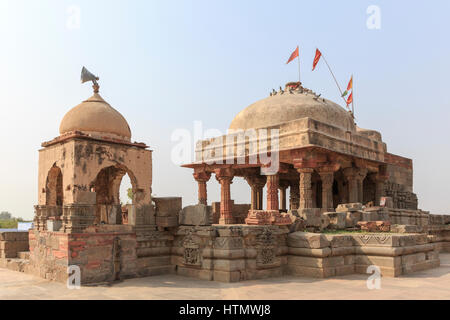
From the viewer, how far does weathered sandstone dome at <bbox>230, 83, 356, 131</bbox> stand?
52.7 feet

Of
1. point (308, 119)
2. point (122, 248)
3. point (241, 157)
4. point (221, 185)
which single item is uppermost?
point (308, 119)

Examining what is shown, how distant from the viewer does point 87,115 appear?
9.36 meters

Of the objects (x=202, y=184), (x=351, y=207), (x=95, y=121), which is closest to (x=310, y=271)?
(x=351, y=207)

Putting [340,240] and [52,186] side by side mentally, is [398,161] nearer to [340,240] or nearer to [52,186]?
[340,240]

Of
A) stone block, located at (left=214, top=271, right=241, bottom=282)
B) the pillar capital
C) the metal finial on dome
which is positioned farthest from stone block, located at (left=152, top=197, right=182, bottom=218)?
the pillar capital

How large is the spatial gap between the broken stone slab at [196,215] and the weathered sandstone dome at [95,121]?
2.51 m

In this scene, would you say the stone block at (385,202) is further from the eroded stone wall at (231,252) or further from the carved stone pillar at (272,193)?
the eroded stone wall at (231,252)

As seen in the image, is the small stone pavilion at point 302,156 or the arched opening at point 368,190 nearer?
the small stone pavilion at point 302,156

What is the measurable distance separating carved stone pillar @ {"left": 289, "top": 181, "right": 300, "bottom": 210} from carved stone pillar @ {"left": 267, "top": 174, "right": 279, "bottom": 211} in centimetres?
683

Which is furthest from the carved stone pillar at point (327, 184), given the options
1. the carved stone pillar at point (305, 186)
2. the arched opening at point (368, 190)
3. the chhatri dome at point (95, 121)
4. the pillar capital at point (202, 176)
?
the chhatri dome at point (95, 121)

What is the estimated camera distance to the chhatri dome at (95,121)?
30.4 feet
